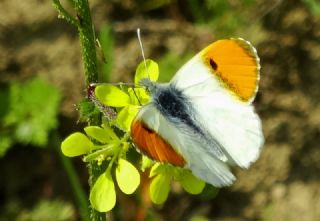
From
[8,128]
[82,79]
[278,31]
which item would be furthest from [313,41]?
[8,128]

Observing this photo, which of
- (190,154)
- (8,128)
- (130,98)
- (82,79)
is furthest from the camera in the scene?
(82,79)

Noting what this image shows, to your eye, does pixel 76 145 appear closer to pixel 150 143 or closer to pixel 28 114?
pixel 150 143

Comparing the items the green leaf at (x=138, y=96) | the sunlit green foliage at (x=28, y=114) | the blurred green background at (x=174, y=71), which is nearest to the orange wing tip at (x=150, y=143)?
the green leaf at (x=138, y=96)

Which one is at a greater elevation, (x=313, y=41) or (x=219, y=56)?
(x=219, y=56)

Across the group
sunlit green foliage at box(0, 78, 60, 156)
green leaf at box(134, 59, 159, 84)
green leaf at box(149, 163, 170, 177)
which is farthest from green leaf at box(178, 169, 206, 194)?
sunlit green foliage at box(0, 78, 60, 156)

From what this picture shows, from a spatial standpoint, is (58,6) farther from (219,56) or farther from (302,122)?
(302,122)

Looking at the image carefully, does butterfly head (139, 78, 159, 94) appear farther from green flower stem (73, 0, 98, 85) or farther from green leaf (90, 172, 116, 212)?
green leaf (90, 172, 116, 212)

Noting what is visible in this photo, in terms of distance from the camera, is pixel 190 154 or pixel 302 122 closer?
pixel 190 154
